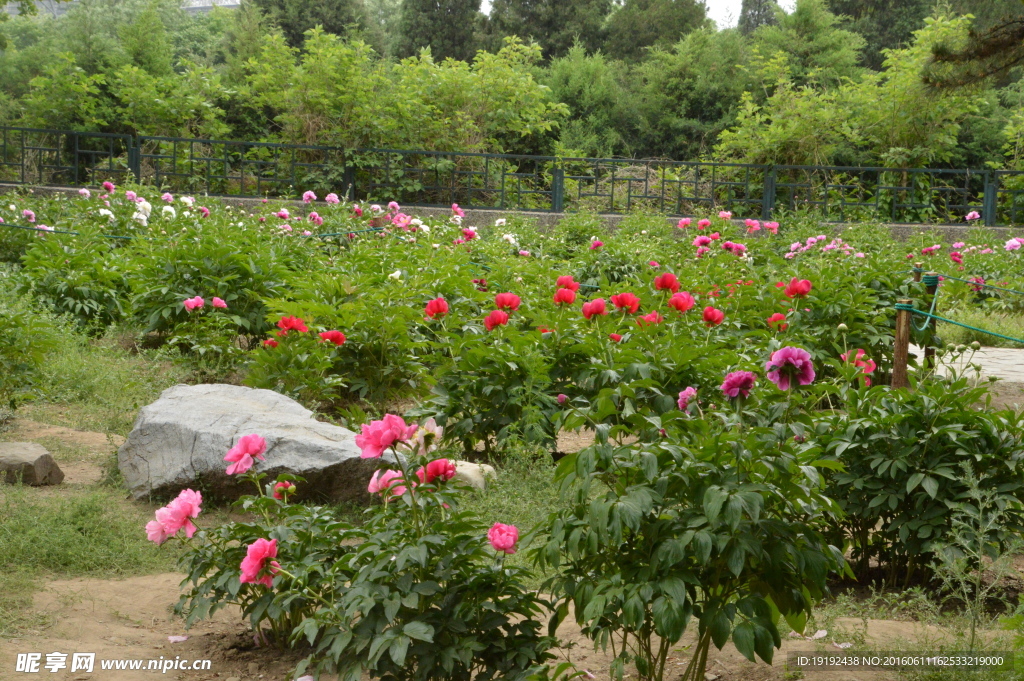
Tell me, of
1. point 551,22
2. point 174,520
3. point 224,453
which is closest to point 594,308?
point 224,453

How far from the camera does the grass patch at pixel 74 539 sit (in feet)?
10.4

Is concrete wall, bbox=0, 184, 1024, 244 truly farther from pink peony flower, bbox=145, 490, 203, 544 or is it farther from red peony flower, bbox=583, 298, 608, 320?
pink peony flower, bbox=145, 490, 203, 544

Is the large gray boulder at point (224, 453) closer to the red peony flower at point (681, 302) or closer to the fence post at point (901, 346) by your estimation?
the red peony flower at point (681, 302)

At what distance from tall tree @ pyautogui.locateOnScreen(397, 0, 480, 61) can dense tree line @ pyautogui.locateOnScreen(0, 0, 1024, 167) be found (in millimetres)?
58

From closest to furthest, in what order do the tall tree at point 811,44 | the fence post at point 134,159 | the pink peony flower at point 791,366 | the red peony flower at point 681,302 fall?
1. the pink peony flower at point 791,366
2. the red peony flower at point 681,302
3. the fence post at point 134,159
4. the tall tree at point 811,44

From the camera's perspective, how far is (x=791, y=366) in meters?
2.14

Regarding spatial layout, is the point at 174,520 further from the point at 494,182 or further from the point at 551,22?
the point at 551,22

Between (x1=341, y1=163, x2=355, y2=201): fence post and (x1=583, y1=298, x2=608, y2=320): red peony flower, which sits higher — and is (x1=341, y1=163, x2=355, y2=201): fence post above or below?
above

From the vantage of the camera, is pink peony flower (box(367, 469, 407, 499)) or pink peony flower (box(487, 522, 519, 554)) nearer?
pink peony flower (box(487, 522, 519, 554))

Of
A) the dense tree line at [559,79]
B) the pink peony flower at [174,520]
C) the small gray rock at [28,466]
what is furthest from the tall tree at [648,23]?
the pink peony flower at [174,520]

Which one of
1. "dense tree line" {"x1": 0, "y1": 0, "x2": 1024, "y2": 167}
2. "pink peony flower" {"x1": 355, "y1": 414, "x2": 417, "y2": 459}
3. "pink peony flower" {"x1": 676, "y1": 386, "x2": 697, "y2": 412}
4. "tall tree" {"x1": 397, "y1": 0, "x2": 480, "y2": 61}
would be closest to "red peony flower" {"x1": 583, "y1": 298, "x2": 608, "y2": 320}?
"pink peony flower" {"x1": 676, "y1": 386, "x2": 697, "y2": 412}

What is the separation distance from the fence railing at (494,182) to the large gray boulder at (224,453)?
975cm

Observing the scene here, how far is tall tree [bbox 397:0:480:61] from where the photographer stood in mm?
26328

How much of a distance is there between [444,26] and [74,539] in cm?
2527
